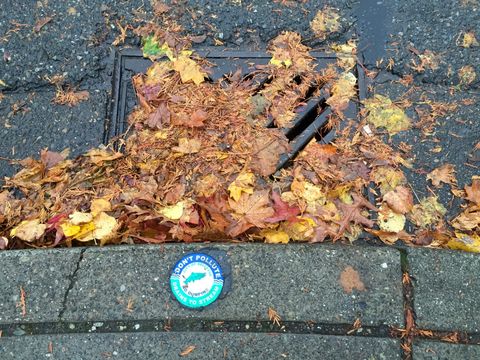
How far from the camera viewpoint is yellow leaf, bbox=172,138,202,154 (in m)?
2.16

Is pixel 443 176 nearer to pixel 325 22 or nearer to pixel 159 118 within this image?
pixel 325 22

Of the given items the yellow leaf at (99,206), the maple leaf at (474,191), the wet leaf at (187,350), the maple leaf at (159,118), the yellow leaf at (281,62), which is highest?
the yellow leaf at (281,62)

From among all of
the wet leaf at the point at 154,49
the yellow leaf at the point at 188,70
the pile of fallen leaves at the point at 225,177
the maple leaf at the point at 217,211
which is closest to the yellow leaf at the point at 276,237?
the pile of fallen leaves at the point at 225,177

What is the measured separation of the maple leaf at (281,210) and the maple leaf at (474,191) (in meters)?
0.77

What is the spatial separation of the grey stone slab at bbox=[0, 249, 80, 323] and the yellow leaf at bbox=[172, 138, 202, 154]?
60 cm

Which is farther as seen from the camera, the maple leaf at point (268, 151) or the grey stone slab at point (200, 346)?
the maple leaf at point (268, 151)

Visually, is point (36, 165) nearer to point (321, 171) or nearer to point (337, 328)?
point (321, 171)

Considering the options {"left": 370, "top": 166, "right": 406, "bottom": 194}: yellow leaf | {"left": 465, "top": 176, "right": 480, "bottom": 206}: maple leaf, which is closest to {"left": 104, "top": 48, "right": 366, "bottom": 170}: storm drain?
{"left": 370, "top": 166, "right": 406, "bottom": 194}: yellow leaf

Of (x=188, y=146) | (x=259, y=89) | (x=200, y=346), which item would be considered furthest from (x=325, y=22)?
(x=200, y=346)

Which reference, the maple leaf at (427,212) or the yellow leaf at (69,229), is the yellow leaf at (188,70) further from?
the maple leaf at (427,212)

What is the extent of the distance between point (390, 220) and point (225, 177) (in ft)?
2.37

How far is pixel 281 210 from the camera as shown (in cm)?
203

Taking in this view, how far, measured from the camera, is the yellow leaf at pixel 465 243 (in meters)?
2.05

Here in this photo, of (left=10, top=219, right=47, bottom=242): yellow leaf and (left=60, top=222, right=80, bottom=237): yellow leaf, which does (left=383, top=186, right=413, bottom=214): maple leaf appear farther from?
(left=10, top=219, right=47, bottom=242): yellow leaf
